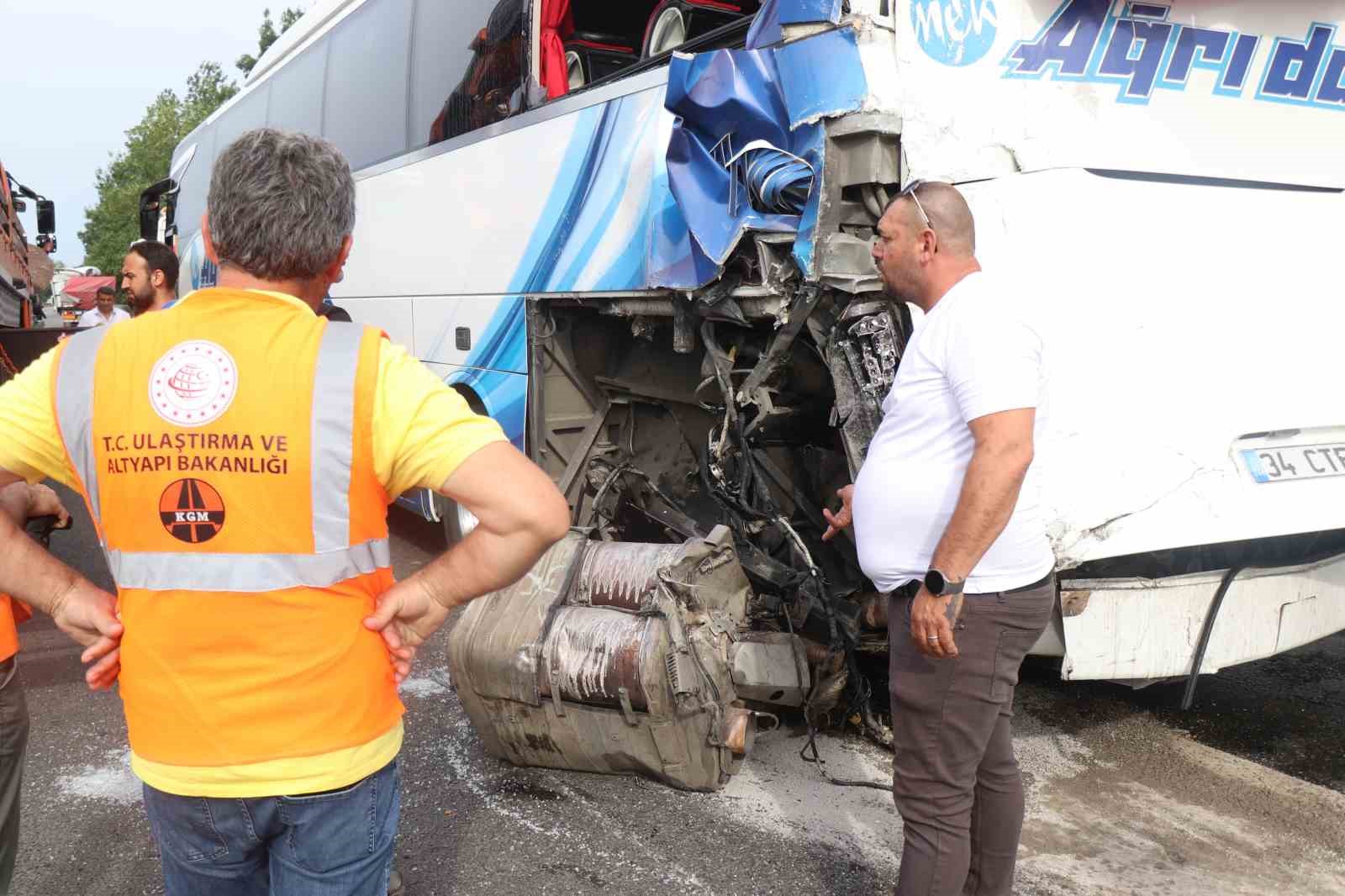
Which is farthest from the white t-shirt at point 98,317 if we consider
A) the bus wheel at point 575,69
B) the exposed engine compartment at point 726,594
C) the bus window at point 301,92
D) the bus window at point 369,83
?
the exposed engine compartment at point 726,594

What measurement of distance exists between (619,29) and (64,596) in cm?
435

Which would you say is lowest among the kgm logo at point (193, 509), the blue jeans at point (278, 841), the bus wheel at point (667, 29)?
the blue jeans at point (278, 841)

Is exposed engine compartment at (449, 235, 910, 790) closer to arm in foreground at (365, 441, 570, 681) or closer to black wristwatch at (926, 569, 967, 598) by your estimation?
black wristwatch at (926, 569, 967, 598)

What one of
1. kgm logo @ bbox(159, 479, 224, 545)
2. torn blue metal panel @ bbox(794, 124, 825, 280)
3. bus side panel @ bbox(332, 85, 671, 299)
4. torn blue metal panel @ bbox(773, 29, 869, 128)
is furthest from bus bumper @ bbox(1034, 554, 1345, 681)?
kgm logo @ bbox(159, 479, 224, 545)

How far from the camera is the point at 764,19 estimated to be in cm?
330

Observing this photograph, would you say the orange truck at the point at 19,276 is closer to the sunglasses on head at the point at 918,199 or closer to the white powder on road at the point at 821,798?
the white powder on road at the point at 821,798

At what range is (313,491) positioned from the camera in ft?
4.86

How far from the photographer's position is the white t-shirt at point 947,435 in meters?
2.17

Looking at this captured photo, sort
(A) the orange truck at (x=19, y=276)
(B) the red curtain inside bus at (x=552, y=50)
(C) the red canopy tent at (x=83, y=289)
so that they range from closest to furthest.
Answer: (B) the red curtain inside bus at (x=552, y=50) → (A) the orange truck at (x=19, y=276) → (C) the red canopy tent at (x=83, y=289)

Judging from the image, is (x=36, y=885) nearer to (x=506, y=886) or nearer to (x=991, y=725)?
(x=506, y=886)

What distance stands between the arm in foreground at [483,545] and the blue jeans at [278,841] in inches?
9.0

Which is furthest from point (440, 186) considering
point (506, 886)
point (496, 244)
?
point (506, 886)

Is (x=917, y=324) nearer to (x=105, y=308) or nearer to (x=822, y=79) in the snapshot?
(x=822, y=79)

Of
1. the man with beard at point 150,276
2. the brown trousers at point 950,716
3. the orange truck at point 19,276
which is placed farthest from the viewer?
the orange truck at point 19,276
